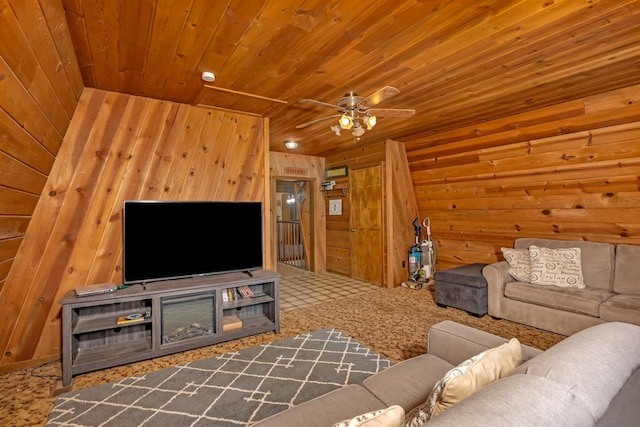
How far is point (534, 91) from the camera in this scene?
302 centimetres

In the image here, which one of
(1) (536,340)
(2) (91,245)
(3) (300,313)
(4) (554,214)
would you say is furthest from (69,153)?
(4) (554,214)

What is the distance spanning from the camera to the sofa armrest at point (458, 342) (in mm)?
1623

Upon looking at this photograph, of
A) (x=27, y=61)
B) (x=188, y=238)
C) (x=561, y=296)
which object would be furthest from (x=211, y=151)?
(x=561, y=296)

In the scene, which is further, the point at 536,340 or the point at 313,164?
the point at 313,164

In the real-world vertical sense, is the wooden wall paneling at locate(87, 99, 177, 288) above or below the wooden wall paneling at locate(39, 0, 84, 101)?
below

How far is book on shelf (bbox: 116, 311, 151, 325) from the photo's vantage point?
2.66m

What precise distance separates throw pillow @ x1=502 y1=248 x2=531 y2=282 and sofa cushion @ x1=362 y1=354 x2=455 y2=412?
255 centimetres

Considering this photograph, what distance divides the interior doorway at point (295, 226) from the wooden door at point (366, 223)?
3.75 ft

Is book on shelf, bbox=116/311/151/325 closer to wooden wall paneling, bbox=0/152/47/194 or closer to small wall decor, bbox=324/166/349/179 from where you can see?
wooden wall paneling, bbox=0/152/47/194

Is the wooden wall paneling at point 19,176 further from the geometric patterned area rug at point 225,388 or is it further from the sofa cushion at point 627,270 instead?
the sofa cushion at point 627,270

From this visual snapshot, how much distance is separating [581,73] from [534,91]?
414 mm

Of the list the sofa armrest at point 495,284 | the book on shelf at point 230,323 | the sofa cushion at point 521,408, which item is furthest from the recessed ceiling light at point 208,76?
the sofa armrest at point 495,284

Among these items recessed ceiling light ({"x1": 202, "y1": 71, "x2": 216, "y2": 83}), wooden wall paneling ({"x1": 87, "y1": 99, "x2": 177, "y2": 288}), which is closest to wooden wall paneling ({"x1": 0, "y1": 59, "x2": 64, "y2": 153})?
wooden wall paneling ({"x1": 87, "y1": 99, "x2": 177, "y2": 288})

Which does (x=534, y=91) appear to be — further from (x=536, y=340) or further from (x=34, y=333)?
(x=34, y=333)
